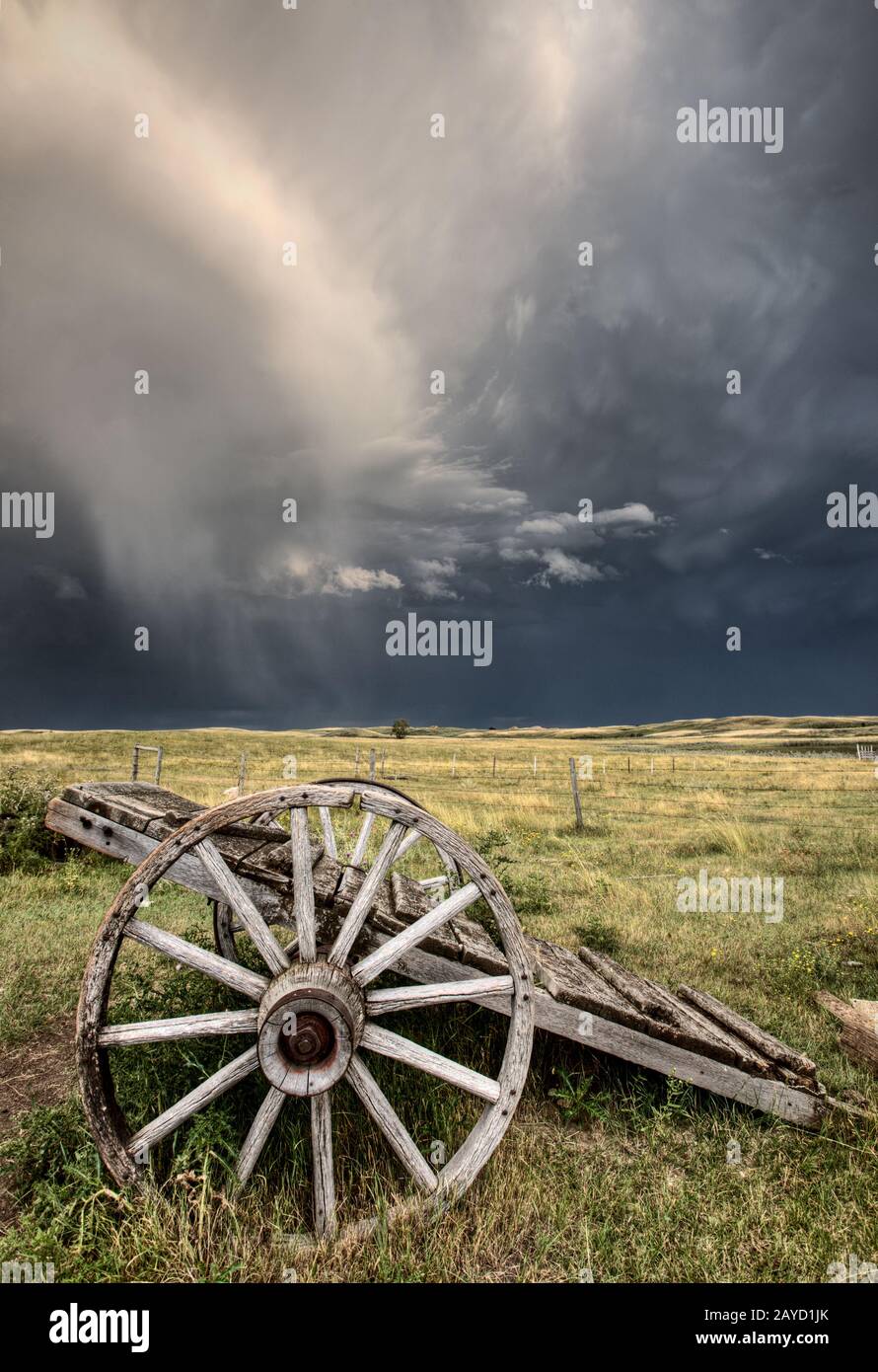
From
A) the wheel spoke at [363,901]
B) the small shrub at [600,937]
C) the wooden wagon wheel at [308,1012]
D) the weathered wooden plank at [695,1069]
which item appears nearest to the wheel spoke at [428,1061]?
the wooden wagon wheel at [308,1012]

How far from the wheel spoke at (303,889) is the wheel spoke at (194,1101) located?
1.56 ft

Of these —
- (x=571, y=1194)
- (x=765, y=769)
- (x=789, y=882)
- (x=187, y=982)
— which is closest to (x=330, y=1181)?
(x=571, y=1194)

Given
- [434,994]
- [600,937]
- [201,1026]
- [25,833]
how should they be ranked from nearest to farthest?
1. [201,1026]
2. [434,994]
3. [600,937]
4. [25,833]

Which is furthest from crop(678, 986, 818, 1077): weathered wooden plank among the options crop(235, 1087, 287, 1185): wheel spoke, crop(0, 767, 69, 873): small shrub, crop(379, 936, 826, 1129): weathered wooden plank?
crop(0, 767, 69, 873): small shrub

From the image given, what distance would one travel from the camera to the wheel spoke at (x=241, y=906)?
2.96m

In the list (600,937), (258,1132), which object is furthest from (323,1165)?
(600,937)

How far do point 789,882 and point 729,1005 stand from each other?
17.2 ft

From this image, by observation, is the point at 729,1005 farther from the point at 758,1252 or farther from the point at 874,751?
the point at 874,751

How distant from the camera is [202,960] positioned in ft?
9.80

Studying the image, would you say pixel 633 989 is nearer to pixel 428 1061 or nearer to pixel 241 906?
pixel 428 1061

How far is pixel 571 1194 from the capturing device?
3.24 meters

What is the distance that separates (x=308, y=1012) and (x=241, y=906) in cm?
53

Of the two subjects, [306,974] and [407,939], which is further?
[407,939]

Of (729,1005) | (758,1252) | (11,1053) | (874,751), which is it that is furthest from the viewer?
(874,751)
